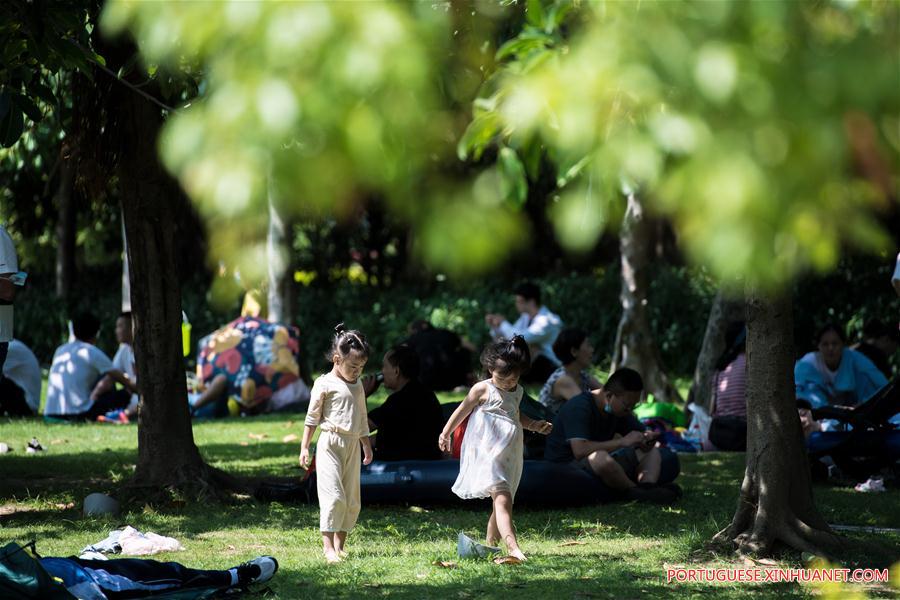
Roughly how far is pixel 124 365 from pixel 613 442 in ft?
27.3

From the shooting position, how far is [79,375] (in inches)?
569

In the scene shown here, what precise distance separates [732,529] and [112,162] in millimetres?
5082

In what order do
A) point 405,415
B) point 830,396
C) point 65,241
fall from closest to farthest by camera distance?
1. point 405,415
2. point 830,396
3. point 65,241

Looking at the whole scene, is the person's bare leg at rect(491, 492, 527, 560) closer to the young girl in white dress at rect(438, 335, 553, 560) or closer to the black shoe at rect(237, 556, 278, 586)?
the young girl in white dress at rect(438, 335, 553, 560)

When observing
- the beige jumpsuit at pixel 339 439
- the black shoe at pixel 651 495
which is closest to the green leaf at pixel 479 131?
the beige jumpsuit at pixel 339 439

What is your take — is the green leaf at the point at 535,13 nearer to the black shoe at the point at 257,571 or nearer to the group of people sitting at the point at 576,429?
the black shoe at the point at 257,571

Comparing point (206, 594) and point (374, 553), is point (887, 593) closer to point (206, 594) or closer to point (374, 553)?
point (374, 553)

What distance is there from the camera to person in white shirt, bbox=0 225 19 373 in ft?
26.6

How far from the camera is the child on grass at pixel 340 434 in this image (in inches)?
276

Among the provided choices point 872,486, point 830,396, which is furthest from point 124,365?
point 872,486

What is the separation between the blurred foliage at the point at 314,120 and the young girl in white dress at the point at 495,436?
14.3 ft

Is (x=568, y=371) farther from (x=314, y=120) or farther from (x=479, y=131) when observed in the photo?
(x=314, y=120)

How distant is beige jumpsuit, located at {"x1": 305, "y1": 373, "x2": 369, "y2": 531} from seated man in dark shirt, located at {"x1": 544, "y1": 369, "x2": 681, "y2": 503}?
223 centimetres

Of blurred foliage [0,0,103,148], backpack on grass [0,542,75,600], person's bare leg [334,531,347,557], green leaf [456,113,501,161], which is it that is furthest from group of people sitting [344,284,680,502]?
green leaf [456,113,501,161]
